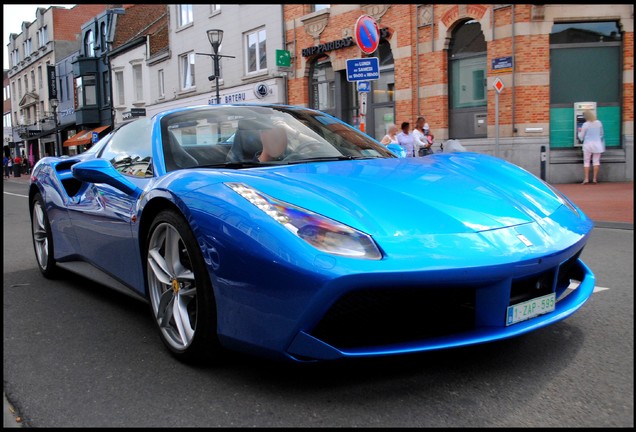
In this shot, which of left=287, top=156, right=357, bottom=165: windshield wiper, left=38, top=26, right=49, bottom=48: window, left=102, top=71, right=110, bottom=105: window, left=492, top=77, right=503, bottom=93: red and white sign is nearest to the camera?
left=287, top=156, right=357, bottom=165: windshield wiper

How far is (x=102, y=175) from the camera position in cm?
346

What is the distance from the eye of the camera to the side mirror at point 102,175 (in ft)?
11.2

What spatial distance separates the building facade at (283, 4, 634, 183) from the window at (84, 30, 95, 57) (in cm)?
3031

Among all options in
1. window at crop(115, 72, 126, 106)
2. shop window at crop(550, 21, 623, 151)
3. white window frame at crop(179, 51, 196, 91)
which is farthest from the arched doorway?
window at crop(115, 72, 126, 106)

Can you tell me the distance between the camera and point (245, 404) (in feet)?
7.73

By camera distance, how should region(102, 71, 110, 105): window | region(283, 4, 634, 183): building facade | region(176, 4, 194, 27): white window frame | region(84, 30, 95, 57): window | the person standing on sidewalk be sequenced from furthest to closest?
1. region(84, 30, 95, 57): window
2. region(102, 71, 110, 105): window
3. region(176, 4, 194, 27): white window frame
4. region(283, 4, 634, 183): building facade
5. the person standing on sidewalk

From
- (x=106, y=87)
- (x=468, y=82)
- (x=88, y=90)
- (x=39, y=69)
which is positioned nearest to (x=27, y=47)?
(x=39, y=69)

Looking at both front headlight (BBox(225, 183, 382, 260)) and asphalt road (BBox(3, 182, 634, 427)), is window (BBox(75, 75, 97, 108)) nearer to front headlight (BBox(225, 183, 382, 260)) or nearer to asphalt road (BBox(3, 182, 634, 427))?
asphalt road (BBox(3, 182, 634, 427))

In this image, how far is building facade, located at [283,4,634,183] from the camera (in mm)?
14812

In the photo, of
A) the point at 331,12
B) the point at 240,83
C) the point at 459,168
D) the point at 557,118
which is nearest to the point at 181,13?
the point at 240,83

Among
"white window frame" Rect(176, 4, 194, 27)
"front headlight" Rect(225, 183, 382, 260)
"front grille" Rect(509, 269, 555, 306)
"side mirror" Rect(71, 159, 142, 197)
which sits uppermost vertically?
"white window frame" Rect(176, 4, 194, 27)

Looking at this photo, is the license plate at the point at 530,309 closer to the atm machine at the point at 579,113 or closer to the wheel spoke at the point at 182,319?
the wheel spoke at the point at 182,319

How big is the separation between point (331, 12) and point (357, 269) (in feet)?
62.9

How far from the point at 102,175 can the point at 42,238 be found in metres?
1.95
